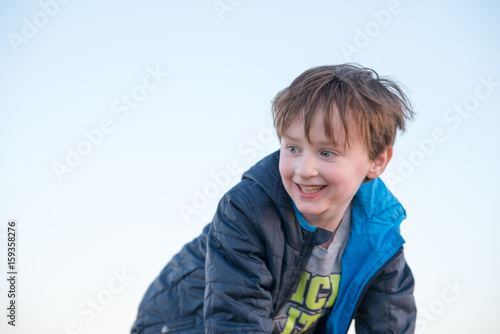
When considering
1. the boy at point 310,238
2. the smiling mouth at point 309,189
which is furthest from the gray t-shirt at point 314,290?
the smiling mouth at point 309,189

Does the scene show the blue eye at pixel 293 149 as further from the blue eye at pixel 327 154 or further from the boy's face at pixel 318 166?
the blue eye at pixel 327 154

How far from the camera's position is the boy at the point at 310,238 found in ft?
7.85

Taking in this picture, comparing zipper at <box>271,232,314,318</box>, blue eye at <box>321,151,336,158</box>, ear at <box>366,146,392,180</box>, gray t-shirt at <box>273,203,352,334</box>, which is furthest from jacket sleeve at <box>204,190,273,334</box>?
ear at <box>366,146,392,180</box>

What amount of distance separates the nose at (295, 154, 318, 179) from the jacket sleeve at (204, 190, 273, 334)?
1.00 feet

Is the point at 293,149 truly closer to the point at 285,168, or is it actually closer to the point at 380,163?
the point at 285,168

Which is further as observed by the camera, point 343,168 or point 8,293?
point 8,293

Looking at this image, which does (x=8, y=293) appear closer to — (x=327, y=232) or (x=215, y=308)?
(x=215, y=308)

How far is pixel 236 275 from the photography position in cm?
240

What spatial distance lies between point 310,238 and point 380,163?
51 centimetres

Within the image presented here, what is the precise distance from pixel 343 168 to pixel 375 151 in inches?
9.8

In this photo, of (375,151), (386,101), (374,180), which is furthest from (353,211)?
(386,101)

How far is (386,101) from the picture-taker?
8.59 feet

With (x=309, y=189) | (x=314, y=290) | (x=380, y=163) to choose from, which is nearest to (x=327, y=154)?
(x=309, y=189)

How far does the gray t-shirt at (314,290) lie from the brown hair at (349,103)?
52 cm
